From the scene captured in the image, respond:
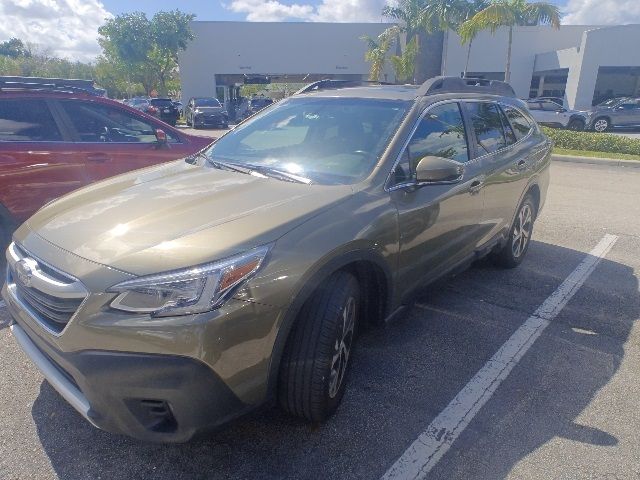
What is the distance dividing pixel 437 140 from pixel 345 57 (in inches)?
1275

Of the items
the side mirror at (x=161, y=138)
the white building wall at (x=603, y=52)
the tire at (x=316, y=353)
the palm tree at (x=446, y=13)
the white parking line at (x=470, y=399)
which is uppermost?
the palm tree at (x=446, y=13)

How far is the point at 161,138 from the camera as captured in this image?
5125 mm

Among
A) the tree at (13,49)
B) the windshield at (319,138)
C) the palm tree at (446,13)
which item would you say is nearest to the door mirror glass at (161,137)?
the windshield at (319,138)

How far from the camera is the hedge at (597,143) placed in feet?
41.4

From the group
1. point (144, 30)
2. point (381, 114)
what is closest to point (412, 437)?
point (381, 114)

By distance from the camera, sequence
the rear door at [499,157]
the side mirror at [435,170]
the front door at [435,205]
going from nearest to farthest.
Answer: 1. the side mirror at [435,170]
2. the front door at [435,205]
3. the rear door at [499,157]

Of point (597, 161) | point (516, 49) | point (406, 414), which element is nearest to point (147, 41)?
point (516, 49)

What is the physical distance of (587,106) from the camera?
2581 centimetres

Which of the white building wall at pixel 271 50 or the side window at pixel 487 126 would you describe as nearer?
the side window at pixel 487 126

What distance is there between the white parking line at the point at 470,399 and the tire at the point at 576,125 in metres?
19.9

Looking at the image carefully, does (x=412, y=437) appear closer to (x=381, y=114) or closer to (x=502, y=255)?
(x=381, y=114)

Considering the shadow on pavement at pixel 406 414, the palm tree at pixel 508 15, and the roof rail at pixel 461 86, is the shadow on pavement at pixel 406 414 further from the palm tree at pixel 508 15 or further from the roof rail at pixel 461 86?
the palm tree at pixel 508 15

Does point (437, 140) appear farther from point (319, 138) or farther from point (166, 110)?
point (166, 110)

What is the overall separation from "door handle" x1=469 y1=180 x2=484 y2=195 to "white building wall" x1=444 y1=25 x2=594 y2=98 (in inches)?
1184
